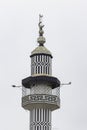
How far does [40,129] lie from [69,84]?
6.09 metres

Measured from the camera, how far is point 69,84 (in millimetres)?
73438

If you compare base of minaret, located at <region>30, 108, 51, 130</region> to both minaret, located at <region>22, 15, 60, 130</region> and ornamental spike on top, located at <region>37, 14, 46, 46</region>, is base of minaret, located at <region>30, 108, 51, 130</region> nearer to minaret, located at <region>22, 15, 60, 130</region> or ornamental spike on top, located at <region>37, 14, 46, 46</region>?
minaret, located at <region>22, 15, 60, 130</region>

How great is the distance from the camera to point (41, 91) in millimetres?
71938

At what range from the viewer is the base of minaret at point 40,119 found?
70.9 metres

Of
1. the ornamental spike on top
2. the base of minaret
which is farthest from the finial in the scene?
the base of minaret

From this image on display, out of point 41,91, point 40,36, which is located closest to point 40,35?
point 40,36

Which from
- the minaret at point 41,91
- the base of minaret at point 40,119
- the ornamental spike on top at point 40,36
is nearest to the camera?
the base of minaret at point 40,119

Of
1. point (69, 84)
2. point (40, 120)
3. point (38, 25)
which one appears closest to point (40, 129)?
point (40, 120)

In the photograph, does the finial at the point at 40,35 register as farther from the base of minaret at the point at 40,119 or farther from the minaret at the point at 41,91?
the base of minaret at the point at 40,119

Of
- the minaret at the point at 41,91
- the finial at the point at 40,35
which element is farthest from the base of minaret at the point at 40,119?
the finial at the point at 40,35

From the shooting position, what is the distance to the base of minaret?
70.9 meters

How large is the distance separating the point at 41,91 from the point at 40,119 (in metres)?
2.92

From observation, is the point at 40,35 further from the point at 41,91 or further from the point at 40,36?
the point at 41,91

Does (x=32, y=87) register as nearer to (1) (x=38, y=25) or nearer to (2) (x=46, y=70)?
(2) (x=46, y=70)
